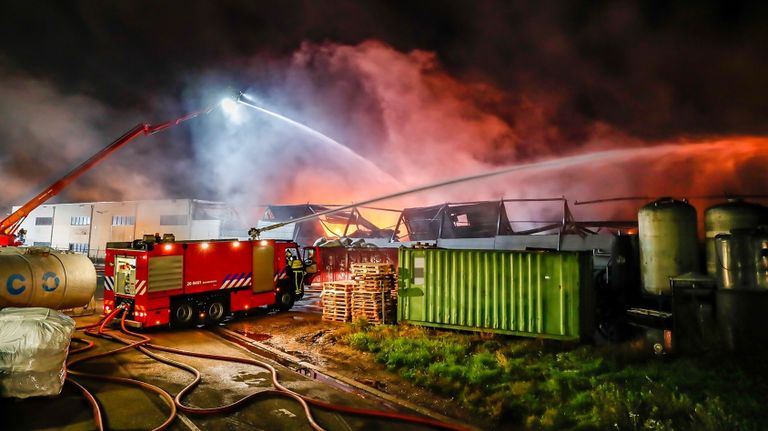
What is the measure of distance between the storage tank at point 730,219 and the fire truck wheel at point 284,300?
12865 mm

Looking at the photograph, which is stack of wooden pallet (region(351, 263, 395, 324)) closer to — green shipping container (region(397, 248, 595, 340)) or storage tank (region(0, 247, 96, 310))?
green shipping container (region(397, 248, 595, 340))

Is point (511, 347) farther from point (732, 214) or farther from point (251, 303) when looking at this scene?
point (251, 303)

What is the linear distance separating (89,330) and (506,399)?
36.9 feet

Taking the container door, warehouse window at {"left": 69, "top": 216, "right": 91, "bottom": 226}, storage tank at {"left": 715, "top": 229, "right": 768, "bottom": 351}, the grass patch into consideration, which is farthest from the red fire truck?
warehouse window at {"left": 69, "top": 216, "right": 91, "bottom": 226}

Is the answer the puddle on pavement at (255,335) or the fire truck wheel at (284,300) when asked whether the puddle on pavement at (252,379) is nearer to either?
the puddle on pavement at (255,335)

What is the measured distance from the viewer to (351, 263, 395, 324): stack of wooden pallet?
1260 centimetres

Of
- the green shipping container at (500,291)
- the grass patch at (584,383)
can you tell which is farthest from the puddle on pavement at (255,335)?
the green shipping container at (500,291)

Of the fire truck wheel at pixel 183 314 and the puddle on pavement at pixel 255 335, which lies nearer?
the puddle on pavement at pixel 255 335

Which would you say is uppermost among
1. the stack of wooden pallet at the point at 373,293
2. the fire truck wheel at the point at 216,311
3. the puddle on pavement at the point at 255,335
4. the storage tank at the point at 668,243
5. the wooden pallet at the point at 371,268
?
the storage tank at the point at 668,243

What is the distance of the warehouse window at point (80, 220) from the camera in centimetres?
4594

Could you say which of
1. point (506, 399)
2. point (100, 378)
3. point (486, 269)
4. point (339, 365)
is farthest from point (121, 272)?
point (506, 399)

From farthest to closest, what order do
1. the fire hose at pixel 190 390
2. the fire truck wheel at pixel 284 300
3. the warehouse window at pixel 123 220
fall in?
the warehouse window at pixel 123 220 < the fire truck wheel at pixel 284 300 < the fire hose at pixel 190 390

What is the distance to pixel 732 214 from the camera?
10281 millimetres

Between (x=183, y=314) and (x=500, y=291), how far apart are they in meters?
9.15
